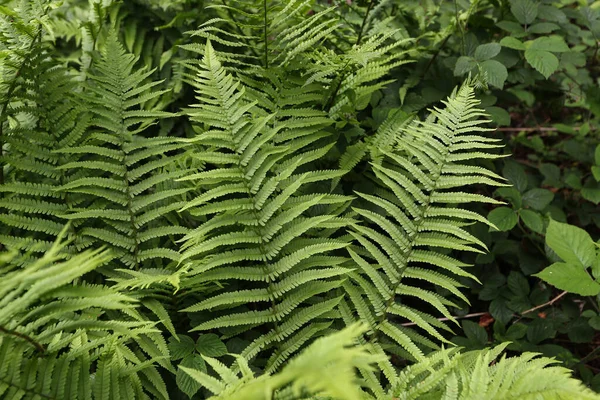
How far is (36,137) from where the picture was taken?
1827mm

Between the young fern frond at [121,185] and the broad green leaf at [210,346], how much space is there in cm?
31

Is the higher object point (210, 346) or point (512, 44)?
point (512, 44)

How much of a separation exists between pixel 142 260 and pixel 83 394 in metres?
0.54

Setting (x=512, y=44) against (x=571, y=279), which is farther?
(x=512, y=44)

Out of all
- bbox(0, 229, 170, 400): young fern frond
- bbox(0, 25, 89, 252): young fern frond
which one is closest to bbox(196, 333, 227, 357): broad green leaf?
bbox(0, 229, 170, 400): young fern frond

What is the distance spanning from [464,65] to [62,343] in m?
1.87

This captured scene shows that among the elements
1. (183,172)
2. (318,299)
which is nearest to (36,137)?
(183,172)

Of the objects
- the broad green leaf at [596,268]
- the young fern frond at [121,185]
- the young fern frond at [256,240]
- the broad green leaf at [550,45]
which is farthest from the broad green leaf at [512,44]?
the young fern frond at [121,185]

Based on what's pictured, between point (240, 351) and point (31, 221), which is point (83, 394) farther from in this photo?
point (31, 221)

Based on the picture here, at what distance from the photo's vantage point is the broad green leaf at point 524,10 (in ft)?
7.48

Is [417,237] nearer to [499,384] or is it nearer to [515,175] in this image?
[499,384]

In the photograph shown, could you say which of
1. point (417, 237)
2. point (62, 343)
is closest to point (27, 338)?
point (62, 343)

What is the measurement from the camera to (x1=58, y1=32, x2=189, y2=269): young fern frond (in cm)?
175

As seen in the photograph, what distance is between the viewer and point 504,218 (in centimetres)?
203
